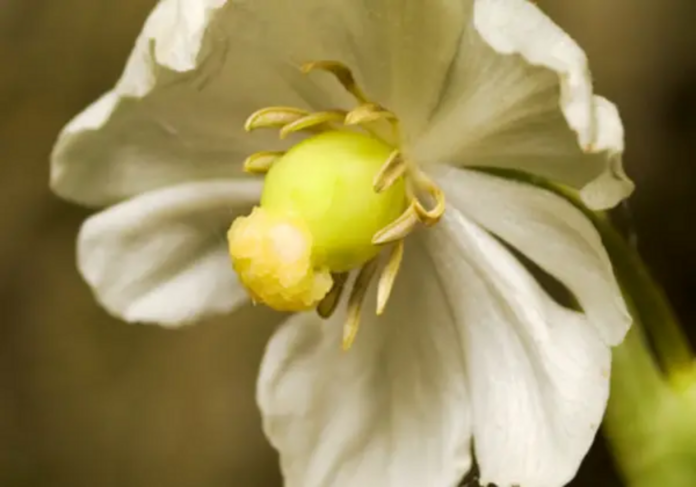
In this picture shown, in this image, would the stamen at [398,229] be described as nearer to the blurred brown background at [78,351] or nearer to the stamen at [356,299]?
the stamen at [356,299]

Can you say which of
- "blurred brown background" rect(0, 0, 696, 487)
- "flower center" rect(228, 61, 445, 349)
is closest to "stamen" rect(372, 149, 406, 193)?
"flower center" rect(228, 61, 445, 349)

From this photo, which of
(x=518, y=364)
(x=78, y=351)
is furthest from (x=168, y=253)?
(x=78, y=351)

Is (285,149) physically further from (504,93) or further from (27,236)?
(27,236)

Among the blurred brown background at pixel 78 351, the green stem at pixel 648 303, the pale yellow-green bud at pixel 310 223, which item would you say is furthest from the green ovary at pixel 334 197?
the blurred brown background at pixel 78 351

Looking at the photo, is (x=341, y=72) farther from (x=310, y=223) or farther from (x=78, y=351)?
(x=78, y=351)

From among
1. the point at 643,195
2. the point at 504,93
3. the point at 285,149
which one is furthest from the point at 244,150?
the point at 643,195
